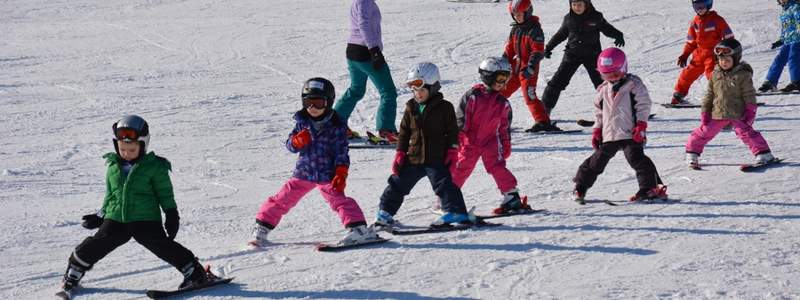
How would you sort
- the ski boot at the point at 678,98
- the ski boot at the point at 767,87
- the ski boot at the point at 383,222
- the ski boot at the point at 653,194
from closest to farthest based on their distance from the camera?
the ski boot at the point at 383,222, the ski boot at the point at 653,194, the ski boot at the point at 678,98, the ski boot at the point at 767,87

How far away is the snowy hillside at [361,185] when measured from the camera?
20.4 feet

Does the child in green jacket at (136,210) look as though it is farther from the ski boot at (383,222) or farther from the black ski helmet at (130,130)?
the ski boot at (383,222)

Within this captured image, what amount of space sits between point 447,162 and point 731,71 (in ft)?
10.3

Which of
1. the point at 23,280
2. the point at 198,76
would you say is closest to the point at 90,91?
the point at 198,76

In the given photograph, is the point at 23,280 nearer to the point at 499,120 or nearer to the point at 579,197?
the point at 499,120

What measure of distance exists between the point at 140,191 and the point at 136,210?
0.38 ft

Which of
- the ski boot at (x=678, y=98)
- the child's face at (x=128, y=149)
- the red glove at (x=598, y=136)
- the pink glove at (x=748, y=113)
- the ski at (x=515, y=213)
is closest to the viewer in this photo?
the child's face at (x=128, y=149)

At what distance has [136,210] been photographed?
240 inches

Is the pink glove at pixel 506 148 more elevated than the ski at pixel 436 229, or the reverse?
the pink glove at pixel 506 148

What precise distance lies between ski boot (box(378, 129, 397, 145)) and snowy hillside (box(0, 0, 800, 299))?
386 mm

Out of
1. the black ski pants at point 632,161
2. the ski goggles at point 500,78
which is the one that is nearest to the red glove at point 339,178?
the ski goggles at point 500,78

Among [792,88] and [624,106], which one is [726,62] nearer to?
[624,106]

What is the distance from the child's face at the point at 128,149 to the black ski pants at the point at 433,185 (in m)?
2.02

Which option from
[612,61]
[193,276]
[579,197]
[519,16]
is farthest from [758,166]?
[193,276]
